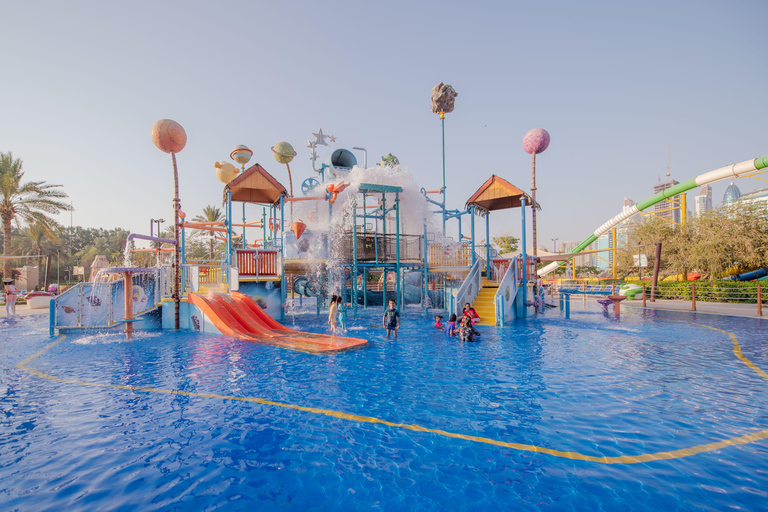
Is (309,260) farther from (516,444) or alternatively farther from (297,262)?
(516,444)

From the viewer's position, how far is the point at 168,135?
14.8m

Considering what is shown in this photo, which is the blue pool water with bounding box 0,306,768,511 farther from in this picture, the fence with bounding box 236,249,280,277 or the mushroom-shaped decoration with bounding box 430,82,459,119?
the mushroom-shaped decoration with bounding box 430,82,459,119

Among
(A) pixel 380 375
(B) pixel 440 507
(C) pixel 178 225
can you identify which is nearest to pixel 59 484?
(B) pixel 440 507

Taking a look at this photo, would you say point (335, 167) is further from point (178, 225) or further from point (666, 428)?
point (666, 428)

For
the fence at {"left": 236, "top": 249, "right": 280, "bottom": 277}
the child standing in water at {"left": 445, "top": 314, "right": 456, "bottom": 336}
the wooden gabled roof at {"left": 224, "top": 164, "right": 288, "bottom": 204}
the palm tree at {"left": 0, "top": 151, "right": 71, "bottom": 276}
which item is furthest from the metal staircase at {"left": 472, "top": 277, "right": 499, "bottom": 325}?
the palm tree at {"left": 0, "top": 151, "right": 71, "bottom": 276}

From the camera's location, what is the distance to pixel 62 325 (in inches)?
566

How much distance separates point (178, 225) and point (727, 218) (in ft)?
Answer: 122

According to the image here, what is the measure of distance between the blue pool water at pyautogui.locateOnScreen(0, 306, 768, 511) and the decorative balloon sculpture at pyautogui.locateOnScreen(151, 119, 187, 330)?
A: 4886 mm

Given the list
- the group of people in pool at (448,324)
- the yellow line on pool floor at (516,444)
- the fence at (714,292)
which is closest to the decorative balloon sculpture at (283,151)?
the group of people in pool at (448,324)

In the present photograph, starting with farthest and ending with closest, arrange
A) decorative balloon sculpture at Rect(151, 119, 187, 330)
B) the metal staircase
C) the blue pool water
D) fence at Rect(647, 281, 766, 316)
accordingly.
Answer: fence at Rect(647, 281, 766, 316) < the metal staircase < decorative balloon sculpture at Rect(151, 119, 187, 330) < the blue pool water

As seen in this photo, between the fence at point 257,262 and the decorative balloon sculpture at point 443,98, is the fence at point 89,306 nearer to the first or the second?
the fence at point 257,262

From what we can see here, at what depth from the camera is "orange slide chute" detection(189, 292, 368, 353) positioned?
446 inches

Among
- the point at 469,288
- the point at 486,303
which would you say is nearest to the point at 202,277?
the point at 469,288

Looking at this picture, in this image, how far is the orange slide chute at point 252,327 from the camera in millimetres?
11336
